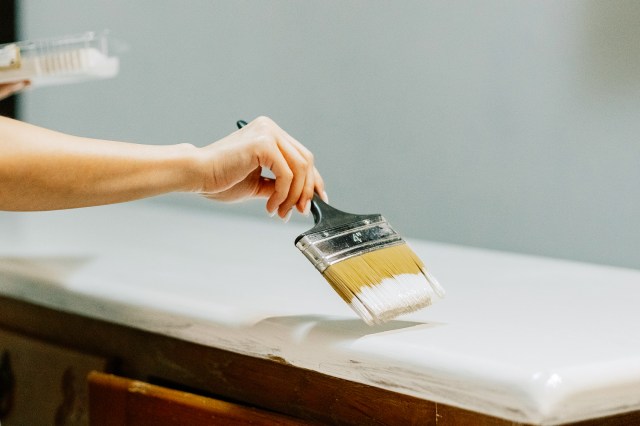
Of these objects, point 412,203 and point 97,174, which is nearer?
point 97,174

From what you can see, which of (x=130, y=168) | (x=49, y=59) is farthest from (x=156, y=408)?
(x=49, y=59)

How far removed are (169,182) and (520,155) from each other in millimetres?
433

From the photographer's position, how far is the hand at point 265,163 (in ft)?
2.31

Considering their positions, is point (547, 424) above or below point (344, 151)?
below

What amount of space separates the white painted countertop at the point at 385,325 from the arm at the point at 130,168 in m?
0.09

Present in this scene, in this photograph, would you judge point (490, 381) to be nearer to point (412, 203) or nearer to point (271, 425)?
point (271, 425)

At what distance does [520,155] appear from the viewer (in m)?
0.96

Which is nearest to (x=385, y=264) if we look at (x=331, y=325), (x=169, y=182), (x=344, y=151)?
(x=331, y=325)

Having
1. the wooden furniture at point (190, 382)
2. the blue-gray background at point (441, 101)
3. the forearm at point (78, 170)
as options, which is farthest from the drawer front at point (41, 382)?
the blue-gray background at point (441, 101)

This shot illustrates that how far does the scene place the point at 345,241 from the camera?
650 mm

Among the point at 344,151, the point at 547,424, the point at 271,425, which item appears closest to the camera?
the point at 547,424

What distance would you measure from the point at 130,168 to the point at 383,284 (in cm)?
22

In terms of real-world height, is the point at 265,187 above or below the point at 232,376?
above

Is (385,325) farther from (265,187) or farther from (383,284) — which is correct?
(265,187)
